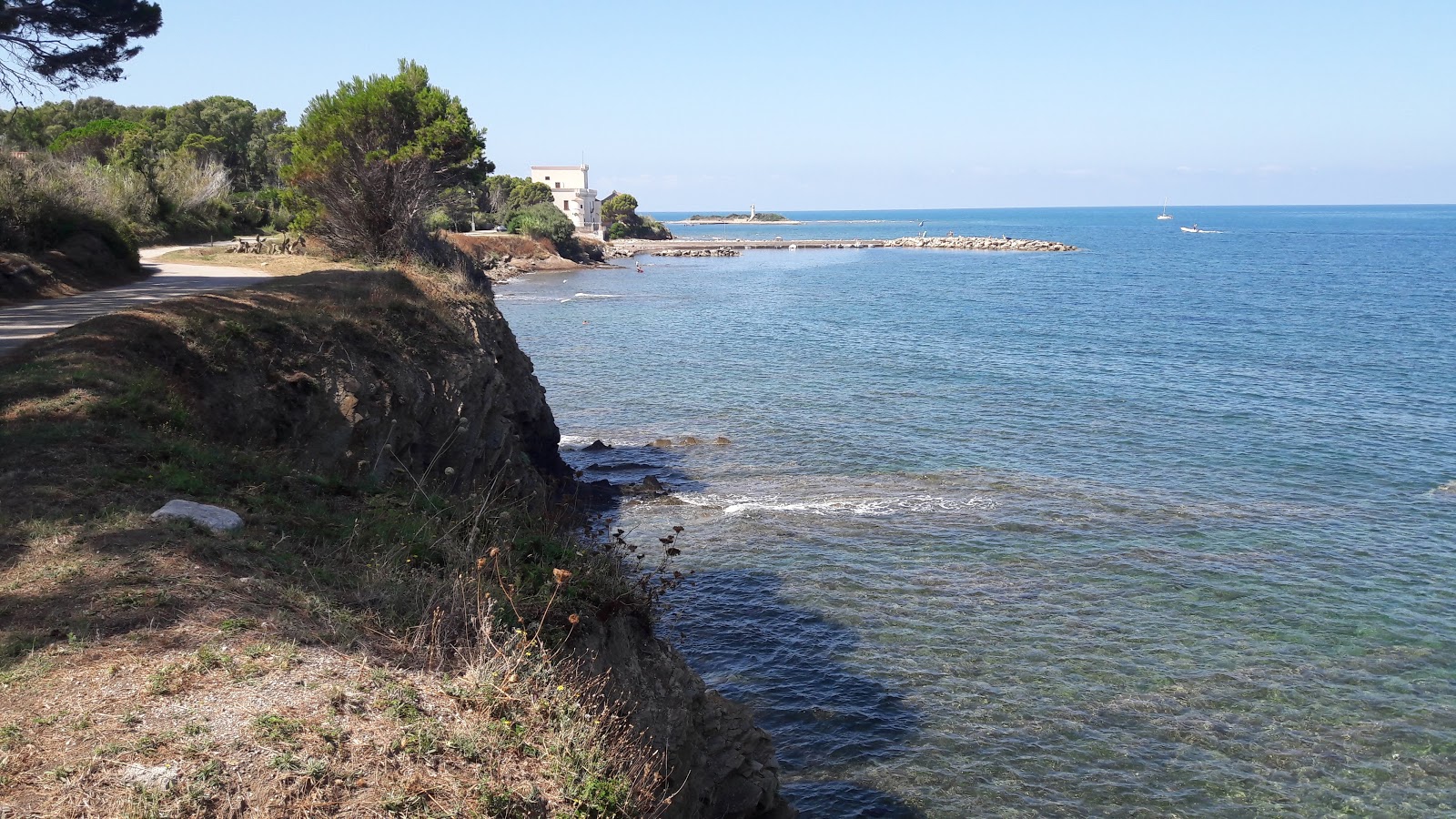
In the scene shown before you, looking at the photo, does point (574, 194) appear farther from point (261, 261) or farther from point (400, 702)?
point (400, 702)

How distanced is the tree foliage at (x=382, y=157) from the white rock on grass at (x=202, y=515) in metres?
20.2

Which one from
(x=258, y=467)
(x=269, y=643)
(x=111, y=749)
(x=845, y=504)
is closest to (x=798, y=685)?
(x=258, y=467)

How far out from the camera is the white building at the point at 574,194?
476 ft

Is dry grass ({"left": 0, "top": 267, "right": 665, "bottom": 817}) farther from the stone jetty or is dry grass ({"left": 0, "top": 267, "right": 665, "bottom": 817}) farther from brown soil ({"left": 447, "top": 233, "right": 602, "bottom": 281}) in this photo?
the stone jetty

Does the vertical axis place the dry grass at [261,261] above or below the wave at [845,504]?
above

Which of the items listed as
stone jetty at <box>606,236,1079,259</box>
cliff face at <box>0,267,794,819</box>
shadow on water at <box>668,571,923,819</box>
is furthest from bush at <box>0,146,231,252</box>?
stone jetty at <box>606,236,1079,259</box>

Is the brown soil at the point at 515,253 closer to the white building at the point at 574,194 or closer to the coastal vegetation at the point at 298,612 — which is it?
the white building at the point at 574,194

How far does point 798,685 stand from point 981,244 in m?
153

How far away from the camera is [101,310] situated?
61.5 ft

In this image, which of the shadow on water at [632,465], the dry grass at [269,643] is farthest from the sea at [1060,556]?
the dry grass at [269,643]

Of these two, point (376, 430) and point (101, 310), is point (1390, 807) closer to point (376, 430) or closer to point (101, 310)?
point (376, 430)

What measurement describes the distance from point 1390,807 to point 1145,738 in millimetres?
2943

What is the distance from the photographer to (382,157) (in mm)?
33438

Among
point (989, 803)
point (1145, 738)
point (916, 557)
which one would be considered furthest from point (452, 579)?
point (916, 557)
